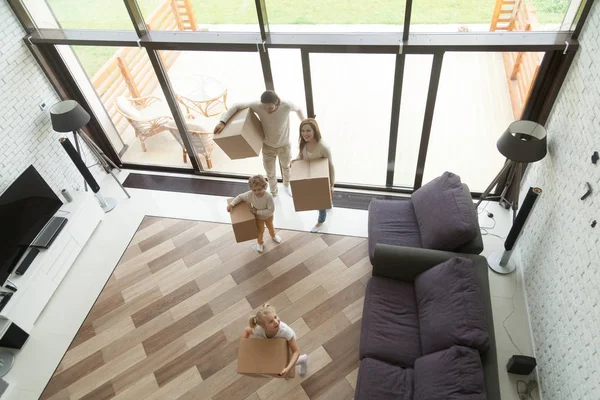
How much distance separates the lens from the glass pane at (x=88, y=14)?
13.0 feet

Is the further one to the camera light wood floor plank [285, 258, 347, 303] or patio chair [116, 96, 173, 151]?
patio chair [116, 96, 173, 151]

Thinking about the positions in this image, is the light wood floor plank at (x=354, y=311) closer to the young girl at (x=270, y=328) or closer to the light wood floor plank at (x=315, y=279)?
the light wood floor plank at (x=315, y=279)

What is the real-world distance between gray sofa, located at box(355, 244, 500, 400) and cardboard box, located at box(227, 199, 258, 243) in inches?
47.1

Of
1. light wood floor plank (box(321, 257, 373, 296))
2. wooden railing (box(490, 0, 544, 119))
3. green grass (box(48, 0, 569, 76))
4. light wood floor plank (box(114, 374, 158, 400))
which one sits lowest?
light wood floor plank (box(114, 374, 158, 400))

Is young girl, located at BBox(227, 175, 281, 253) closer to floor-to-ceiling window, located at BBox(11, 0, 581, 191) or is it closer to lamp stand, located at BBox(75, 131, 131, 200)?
floor-to-ceiling window, located at BBox(11, 0, 581, 191)

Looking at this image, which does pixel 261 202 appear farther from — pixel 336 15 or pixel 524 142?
pixel 524 142

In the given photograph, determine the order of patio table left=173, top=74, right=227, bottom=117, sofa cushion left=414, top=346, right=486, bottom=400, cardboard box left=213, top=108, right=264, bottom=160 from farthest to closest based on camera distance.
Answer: patio table left=173, top=74, right=227, bottom=117 < cardboard box left=213, top=108, right=264, bottom=160 < sofa cushion left=414, top=346, right=486, bottom=400

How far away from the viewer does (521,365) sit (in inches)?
126

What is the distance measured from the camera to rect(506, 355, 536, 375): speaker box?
318cm

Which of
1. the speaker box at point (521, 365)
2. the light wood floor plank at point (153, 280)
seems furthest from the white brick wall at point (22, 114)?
the speaker box at point (521, 365)

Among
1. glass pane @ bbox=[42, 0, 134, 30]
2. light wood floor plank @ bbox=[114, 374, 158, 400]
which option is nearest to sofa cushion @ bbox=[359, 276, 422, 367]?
light wood floor plank @ bbox=[114, 374, 158, 400]

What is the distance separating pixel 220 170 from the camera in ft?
17.3

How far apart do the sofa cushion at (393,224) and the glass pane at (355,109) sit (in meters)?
0.79

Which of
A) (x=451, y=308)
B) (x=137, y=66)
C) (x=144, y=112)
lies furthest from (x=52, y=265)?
(x=451, y=308)
